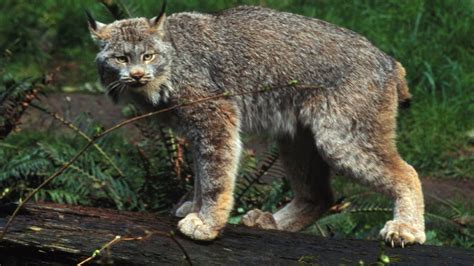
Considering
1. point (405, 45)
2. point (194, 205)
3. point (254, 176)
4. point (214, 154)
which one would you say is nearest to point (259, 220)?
point (194, 205)

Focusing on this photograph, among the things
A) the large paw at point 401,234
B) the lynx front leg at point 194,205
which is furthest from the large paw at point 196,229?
the large paw at point 401,234

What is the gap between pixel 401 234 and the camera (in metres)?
6.03

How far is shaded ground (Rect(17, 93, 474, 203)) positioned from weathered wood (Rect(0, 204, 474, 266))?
290 centimetres

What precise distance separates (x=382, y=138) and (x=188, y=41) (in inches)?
51.5

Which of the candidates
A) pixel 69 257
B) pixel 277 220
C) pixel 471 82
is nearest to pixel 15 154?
pixel 277 220

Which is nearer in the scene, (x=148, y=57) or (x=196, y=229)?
(x=196, y=229)

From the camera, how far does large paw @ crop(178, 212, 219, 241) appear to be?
19.5 feet

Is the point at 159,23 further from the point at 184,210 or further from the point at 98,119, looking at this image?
the point at 98,119

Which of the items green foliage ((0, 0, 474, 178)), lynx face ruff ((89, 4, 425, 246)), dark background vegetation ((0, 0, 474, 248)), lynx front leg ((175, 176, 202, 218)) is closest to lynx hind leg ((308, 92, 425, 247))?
lynx face ruff ((89, 4, 425, 246))

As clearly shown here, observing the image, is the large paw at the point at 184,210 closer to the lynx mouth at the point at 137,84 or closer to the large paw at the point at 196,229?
the large paw at the point at 196,229

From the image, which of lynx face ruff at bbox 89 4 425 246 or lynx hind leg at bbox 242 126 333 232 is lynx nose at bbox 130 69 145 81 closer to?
lynx face ruff at bbox 89 4 425 246

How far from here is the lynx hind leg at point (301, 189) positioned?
22.4 ft

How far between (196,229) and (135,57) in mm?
1038

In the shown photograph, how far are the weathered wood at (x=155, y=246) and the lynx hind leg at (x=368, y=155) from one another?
57 cm
